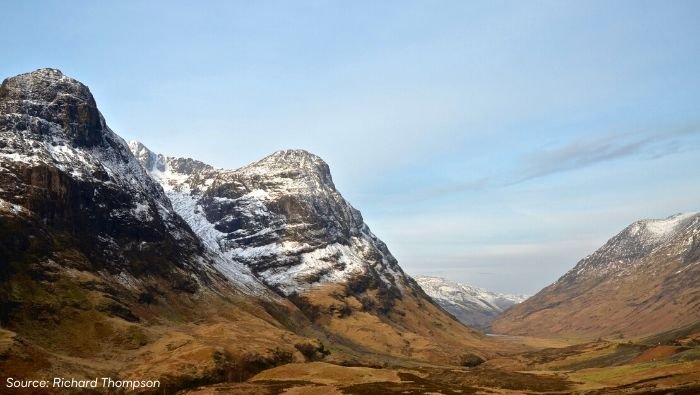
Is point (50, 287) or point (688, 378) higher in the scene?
point (50, 287)

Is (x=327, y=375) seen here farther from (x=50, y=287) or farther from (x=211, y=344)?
(x=50, y=287)

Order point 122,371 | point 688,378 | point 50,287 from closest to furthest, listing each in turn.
A: 1. point 688,378
2. point 122,371
3. point 50,287

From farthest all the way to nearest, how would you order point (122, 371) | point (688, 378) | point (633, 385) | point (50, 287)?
point (50, 287) → point (122, 371) → point (633, 385) → point (688, 378)

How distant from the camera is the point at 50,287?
189 meters

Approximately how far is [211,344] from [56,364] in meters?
52.1

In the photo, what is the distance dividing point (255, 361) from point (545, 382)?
8160cm

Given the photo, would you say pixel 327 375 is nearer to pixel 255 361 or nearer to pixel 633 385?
pixel 255 361

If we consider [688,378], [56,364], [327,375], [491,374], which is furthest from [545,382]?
[56,364]

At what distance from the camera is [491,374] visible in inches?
7101

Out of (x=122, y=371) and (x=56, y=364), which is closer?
(x=56, y=364)

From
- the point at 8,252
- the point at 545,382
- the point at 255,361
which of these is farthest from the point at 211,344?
the point at 545,382

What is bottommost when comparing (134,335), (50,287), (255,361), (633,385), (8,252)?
(633,385)

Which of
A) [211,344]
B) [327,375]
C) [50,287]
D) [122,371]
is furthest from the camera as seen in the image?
[50,287]

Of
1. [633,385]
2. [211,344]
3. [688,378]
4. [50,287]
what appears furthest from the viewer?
[50,287]
